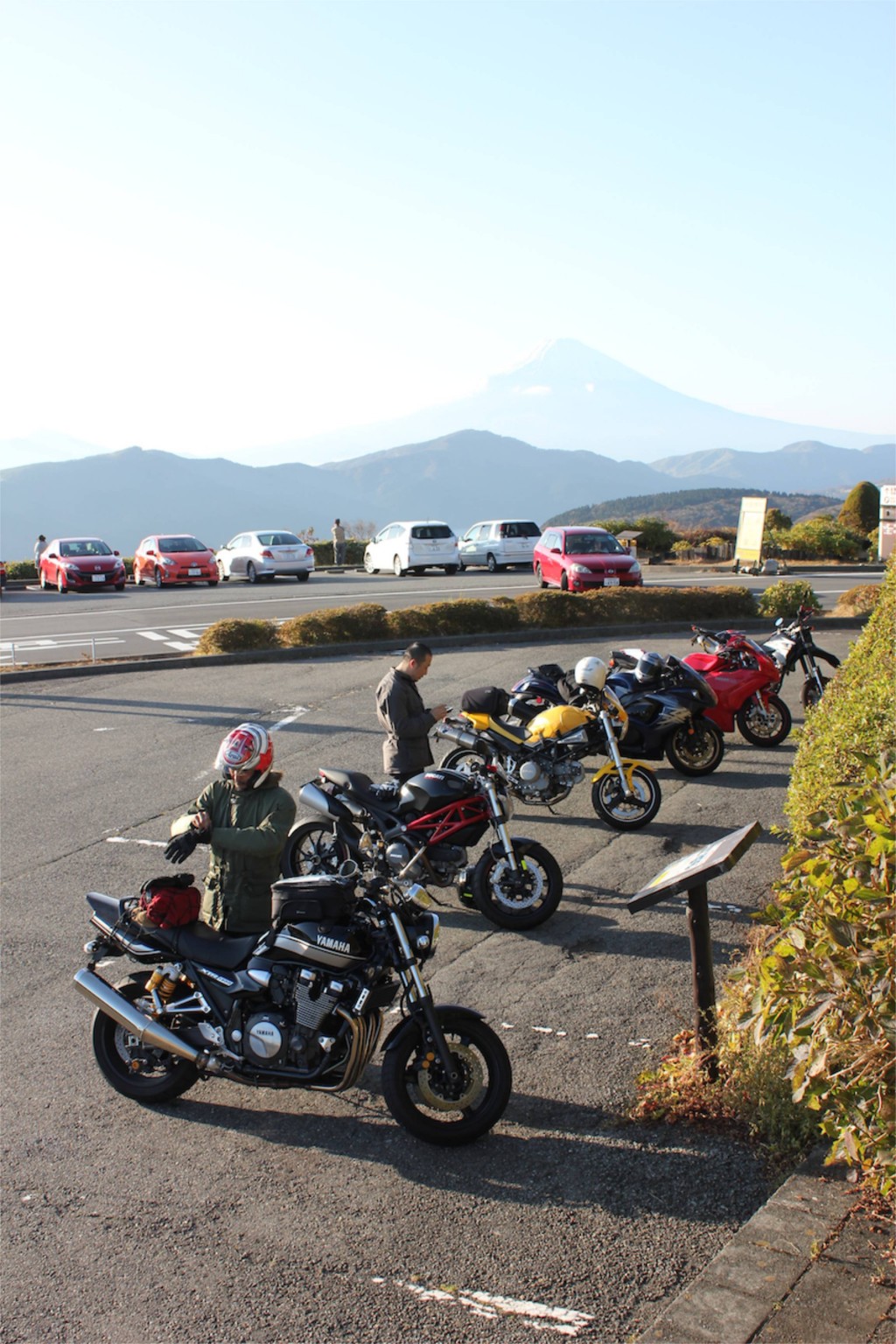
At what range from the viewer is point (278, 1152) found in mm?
4887

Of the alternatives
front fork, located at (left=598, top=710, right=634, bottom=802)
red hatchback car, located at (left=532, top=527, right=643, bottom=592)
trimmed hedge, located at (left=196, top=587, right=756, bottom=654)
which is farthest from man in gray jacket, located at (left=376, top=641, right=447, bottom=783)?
red hatchback car, located at (left=532, top=527, right=643, bottom=592)

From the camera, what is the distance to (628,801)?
930cm

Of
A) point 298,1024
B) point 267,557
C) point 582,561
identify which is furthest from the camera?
point 267,557

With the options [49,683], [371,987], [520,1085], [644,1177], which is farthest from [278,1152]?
[49,683]

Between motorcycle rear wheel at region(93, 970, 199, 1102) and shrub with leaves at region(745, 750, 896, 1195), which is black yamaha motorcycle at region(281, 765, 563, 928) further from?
shrub with leaves at region(745, 750, 896, 1195)

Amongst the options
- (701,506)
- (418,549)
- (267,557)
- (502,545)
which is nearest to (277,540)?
(267,557)

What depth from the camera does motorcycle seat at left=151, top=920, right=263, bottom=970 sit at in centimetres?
512

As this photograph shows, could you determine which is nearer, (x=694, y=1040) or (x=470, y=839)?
(x=694, y=1040)

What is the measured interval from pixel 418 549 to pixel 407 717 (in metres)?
27.5

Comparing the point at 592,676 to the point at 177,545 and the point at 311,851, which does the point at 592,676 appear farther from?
the point at 177,545

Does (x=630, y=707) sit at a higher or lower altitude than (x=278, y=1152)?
higher

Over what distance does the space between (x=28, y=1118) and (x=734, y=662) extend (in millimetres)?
7915

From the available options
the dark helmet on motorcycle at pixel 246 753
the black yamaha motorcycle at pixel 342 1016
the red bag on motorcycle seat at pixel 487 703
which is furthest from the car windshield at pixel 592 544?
the black yamaha motorcycle at pixel 342 1016

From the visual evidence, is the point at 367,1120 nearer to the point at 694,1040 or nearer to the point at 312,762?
the point at 694,1040
